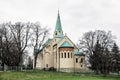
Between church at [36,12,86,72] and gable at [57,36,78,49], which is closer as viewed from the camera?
church at [36,12,86,72]

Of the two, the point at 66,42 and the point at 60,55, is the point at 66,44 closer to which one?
the point at 66,42

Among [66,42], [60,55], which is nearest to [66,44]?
[66,42]

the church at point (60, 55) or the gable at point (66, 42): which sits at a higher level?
the gable at point (66, 42)

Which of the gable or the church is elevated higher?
the gable

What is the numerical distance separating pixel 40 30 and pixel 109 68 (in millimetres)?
22516

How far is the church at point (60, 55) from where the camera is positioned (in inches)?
2772

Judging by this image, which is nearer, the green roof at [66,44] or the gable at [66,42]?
the green roof at [66,44]

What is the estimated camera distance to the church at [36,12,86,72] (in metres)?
70.4

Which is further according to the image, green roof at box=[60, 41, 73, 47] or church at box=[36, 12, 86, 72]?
green roof at box=[60, 41, 73, 47]

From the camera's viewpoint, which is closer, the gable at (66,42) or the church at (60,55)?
the church at (60,55)

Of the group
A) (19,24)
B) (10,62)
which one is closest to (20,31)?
(19,24)

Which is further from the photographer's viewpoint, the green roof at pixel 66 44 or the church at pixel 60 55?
the green roof at pixel 66 44

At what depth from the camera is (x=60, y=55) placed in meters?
71.1

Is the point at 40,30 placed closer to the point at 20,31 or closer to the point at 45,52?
the point at 20,31
